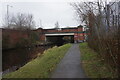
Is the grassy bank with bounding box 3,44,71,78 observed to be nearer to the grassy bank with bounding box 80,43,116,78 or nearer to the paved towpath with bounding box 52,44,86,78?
the paved towpath with bounding box 52,44,86,78

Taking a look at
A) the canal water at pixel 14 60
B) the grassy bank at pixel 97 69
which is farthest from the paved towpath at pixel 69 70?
the canal water at pixel 14 60

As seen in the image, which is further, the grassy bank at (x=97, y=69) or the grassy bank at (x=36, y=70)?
the grassy bank at (x=36, y=70)

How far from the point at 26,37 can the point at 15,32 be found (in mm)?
5672

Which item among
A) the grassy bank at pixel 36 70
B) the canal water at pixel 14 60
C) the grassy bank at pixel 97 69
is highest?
the grassy bank at pixel 97 69

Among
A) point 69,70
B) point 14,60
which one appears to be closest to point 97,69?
point 69,70

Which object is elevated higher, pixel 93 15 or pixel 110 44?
pixel 93 15

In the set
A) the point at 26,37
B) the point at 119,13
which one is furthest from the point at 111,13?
the point at 26,37

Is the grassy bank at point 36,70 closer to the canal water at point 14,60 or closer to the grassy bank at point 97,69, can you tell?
the grassy bank at point 97,69

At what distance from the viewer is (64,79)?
26.8 ft

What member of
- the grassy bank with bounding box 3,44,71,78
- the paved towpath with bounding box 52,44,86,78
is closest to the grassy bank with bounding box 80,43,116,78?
the paved towpath with bounding box 52,44,86,78

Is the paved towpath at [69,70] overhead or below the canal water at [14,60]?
overhead

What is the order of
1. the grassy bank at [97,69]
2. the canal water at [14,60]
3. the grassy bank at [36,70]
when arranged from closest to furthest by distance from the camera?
the grassy bank at [97,69] < the grassy bank at [36,70] < the canal water at [14,60]

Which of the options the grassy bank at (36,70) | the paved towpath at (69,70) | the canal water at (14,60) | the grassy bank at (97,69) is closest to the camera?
the grassy bank at (97,69)

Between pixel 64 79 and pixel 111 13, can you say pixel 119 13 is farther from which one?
pixel 64 79
